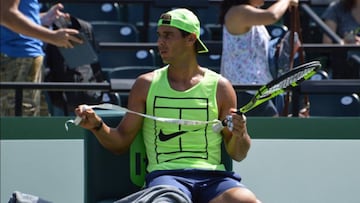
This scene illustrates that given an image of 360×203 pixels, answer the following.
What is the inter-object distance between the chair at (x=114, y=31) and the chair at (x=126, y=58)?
0.36 ft

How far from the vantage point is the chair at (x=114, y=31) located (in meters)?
8.96

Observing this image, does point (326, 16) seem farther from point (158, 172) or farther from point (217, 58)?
point (158, 172)

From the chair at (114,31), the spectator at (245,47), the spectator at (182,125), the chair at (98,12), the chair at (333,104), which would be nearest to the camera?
the spectator at (182,125)

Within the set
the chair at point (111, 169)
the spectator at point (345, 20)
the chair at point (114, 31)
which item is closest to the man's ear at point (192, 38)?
the chair at point (111, 169)

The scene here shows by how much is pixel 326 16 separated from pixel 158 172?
3249mm

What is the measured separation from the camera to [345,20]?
8.67m

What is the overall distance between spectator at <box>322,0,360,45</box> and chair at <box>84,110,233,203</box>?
2637 millimetres

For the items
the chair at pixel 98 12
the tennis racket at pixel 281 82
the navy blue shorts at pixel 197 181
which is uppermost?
the chair at pixel 98 12

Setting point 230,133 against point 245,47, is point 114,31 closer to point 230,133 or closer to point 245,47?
point 245,47

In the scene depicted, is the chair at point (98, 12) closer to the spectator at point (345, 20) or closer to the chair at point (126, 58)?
the chair at point (126, 58)

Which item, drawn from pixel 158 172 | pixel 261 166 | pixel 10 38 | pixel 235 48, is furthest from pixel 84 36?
pixel 158 172

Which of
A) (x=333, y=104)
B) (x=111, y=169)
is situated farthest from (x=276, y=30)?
(x=111, y=169)

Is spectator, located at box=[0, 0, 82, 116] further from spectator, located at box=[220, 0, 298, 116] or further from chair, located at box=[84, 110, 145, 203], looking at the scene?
chair, located at box=[84, 110, 145, 203]

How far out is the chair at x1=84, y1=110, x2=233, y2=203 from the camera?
609 cm
